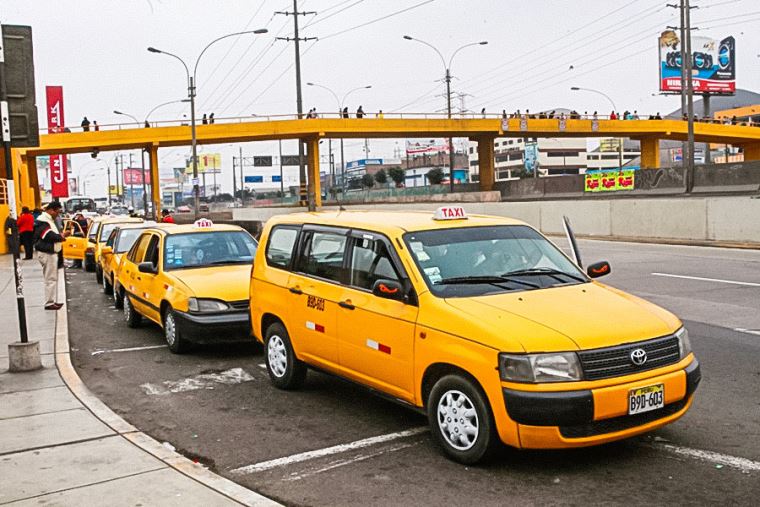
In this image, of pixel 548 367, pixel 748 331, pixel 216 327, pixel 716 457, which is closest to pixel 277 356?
pixel 216 327

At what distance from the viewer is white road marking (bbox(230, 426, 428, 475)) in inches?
214

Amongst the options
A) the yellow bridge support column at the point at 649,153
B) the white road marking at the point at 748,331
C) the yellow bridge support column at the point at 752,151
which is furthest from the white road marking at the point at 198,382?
the yellow bridge support column at the point at 752,151

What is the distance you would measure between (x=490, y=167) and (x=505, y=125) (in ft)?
24.3

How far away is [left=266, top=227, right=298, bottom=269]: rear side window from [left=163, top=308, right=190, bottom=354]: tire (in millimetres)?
2207

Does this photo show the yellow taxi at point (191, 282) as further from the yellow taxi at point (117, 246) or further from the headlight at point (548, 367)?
the headlight at point (548, 367)

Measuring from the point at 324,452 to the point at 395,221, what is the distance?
2000mm

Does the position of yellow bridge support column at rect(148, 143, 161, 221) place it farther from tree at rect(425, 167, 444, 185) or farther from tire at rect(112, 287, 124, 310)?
tree at rect(425, 167, 444, 185)

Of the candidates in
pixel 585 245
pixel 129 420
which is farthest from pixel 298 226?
pixel 585 245

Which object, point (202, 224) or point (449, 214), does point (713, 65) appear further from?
point (449, 214)

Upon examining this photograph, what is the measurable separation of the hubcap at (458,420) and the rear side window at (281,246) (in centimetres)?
276

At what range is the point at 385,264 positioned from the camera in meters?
6.14

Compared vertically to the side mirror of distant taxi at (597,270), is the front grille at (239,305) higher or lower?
lower

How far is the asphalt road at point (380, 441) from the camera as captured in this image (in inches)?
189

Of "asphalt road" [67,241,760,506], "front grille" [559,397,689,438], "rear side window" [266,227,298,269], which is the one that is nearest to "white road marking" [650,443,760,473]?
"asphalt road" [67,241,760,506]
